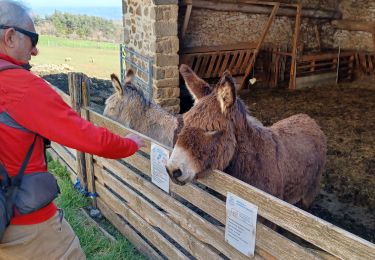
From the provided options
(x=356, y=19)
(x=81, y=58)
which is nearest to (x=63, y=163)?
(x=356, y=19)

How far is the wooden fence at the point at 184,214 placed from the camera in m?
1.99

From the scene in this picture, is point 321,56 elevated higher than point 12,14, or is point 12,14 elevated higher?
point 12,14

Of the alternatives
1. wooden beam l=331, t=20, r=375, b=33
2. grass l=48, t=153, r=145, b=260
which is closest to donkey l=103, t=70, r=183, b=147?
grass l=48, t=153, r=145, b=260

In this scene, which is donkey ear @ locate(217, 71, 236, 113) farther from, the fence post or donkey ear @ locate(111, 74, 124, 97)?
the fence post

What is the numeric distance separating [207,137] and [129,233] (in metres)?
1.95

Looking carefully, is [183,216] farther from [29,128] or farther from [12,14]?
[12,14]

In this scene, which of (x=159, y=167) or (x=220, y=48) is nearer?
(x=159, y=167)

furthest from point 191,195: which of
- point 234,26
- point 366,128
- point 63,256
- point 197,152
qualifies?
point 234,26

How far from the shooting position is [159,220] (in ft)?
11.5

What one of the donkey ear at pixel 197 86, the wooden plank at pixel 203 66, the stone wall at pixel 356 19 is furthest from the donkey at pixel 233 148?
the stone wall at pixel 356 19

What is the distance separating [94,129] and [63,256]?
893 mm

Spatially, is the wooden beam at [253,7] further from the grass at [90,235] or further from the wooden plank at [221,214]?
the wooden plank at [221,214]

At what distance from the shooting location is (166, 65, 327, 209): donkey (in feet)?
8.25

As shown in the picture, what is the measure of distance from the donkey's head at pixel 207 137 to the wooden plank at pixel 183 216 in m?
0.51
